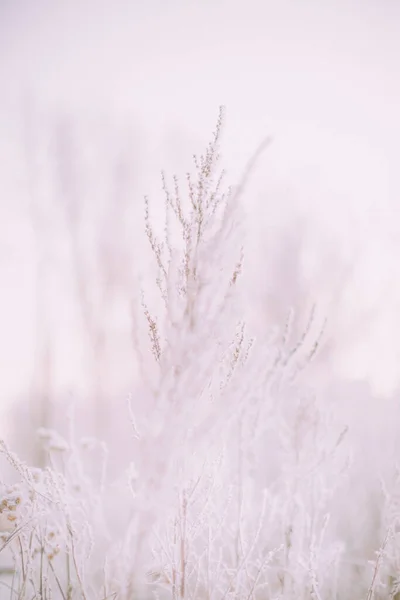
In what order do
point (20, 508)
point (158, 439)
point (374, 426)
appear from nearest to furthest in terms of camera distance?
point (158, 439) → point (20, 508) → point (374, 426)

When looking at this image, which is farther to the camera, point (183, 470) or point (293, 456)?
point (293, 456)

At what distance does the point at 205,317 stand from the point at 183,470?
0.51 m

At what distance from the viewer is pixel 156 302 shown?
69.3 inches

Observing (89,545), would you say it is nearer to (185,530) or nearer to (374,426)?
(185,530)

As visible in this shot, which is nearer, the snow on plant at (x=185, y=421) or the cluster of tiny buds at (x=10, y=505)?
the snow on plant at (x=185, y=421)

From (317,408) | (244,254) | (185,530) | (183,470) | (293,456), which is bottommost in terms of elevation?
(185,530)

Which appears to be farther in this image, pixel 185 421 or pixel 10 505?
pixel 10 505

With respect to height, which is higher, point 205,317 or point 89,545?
point 205,317

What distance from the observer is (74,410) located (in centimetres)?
180

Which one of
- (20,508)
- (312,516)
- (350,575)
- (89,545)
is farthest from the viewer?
(350,575)

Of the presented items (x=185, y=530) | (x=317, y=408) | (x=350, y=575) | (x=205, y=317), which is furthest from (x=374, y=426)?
(x=205, y=317)

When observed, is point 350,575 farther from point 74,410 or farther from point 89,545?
point 74,410

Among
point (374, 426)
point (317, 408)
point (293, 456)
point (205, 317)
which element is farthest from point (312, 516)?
point (374, 426)

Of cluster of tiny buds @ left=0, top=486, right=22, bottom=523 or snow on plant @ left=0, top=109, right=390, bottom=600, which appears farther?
cluster of tiny buds @ left=0, top=486, right=22, bottom=523
